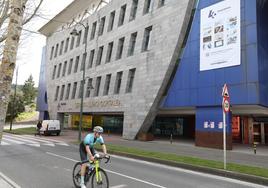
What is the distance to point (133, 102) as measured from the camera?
31953 millimetres

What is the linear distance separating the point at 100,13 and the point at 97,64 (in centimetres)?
682

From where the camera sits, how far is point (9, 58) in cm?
541

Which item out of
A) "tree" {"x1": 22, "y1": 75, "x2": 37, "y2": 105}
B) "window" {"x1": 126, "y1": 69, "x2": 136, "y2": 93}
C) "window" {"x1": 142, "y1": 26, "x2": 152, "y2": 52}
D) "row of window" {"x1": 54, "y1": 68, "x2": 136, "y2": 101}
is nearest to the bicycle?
"row of window" {"x1": 54, "y1": 68, "x2": 136, "y2": 101}

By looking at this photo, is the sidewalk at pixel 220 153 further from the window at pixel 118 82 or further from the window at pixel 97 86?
the window at pixel 97 86

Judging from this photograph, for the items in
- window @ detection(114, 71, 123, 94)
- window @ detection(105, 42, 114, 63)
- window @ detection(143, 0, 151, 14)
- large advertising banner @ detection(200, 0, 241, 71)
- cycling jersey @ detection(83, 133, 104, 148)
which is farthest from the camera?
window @ detection(105, 42, 114, 63)

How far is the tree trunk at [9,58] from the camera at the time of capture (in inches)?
210

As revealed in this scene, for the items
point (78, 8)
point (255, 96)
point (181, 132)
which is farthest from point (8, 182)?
point (78, 8)

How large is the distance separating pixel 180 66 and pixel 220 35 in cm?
464

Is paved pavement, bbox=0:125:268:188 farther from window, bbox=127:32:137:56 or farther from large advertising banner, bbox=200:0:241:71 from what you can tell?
window, bbox=127:32:137:56

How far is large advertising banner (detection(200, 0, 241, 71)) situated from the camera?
908 inches

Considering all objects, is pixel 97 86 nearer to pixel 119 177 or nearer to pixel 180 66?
pixel 180 66

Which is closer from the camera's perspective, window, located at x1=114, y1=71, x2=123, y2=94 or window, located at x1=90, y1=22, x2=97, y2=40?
window, located at x1=114, y1=71, x2=123, y2=94

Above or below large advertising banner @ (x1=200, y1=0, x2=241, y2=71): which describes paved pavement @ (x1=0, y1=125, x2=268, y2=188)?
below

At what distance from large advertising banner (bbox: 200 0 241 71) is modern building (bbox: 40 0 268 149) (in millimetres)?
73
